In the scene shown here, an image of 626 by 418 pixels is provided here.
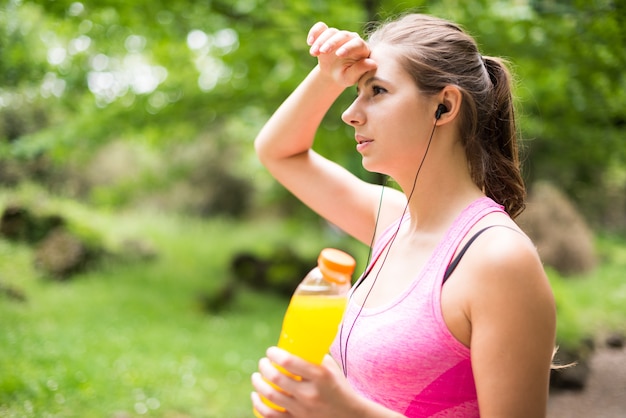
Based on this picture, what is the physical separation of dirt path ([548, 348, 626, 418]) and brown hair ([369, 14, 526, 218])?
264 cm

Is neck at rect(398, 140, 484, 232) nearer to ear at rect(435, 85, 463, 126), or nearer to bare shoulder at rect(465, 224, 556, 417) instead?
ear at rect(435, 85, 463, 126)

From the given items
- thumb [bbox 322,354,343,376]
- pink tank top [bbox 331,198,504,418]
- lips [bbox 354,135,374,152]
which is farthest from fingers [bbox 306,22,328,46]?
thumb [bbox 322,354,343,376]

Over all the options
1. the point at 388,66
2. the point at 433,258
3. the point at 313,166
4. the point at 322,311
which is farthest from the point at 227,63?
the point at 322,311

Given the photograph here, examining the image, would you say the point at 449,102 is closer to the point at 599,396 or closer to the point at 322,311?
the point at 322,311

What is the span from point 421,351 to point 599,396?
3201mm

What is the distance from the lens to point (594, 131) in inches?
194

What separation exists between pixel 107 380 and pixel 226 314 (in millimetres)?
2507

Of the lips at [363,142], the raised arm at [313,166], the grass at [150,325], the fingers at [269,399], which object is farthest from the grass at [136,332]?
the lips at [363,142]

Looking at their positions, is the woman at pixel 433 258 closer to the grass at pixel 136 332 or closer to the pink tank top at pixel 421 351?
the pink tank top at pixel 421 351

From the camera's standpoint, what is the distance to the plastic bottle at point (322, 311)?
1.15 m

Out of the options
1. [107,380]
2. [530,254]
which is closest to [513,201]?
[530,254]

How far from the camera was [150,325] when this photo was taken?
18.7 feet

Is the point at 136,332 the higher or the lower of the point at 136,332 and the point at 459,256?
the lower

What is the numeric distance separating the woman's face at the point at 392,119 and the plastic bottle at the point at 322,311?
301mm
